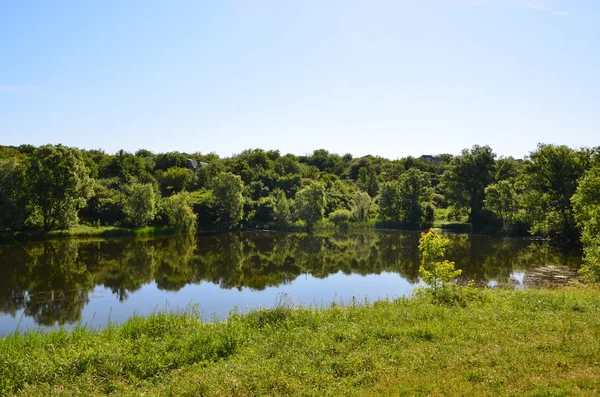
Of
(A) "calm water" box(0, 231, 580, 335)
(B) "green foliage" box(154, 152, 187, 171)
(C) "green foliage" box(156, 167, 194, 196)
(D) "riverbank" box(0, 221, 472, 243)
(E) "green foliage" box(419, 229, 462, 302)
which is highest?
(B) "green foliage" box(154, 152, 187, 171)

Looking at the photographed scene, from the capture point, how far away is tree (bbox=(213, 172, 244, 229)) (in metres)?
55.2

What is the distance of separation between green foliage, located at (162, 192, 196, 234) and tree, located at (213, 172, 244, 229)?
472 cm

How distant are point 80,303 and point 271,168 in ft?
227

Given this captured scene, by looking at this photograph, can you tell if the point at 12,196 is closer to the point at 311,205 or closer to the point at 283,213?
the point at 283,213

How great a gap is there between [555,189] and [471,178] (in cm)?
2033

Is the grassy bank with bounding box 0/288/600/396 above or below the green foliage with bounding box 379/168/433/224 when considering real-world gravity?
below

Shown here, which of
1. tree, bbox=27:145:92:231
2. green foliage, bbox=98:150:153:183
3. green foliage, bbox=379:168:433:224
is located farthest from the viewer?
green foliage, bbox=98:150:153:183

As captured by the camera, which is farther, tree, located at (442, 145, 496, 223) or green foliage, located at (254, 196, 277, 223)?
green foliage, located at (254, 196, 277, 223)

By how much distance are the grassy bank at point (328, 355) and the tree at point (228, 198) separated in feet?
143

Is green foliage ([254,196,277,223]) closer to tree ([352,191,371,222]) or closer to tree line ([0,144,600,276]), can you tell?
tree line ([0,144,600,276])

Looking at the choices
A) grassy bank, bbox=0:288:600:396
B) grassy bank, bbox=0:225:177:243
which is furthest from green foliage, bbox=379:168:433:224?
grassy bank, bbox=0:288:600:396

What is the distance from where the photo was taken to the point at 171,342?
977 centimetres

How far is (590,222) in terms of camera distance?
21.2 meters

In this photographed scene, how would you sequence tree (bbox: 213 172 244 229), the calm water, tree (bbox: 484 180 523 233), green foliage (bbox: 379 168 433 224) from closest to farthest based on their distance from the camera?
the calm water < tree (bbox: 484 180 523 233) < tree (bbox: 213 172 244 229) < green foliage (bbox: 379 168 433 224)
